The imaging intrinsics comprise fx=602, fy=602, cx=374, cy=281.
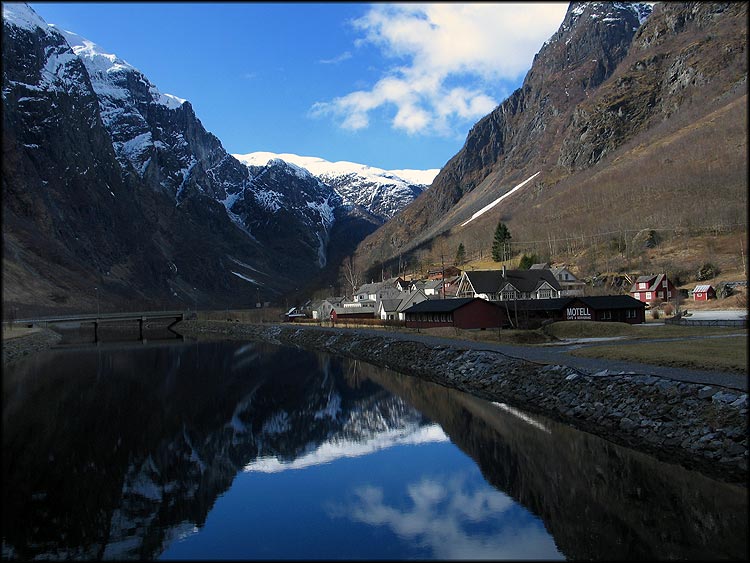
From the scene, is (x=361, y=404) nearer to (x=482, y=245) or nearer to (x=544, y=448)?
(x=544, y=448)

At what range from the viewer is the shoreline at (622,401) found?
66.2ft

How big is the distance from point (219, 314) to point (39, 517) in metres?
127

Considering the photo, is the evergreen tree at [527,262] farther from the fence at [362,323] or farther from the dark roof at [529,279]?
the fence at [362,323]

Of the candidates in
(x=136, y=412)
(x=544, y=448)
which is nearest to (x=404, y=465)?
(x=544, y=448)

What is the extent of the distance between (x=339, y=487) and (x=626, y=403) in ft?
43.0

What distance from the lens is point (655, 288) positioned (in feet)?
287

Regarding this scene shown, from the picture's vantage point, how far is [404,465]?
23.5 meters

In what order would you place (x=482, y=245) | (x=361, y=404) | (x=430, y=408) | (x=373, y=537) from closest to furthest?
(x=373, y=537), (x=430, y=408), (x=361, y=404), (x=482, y=245)

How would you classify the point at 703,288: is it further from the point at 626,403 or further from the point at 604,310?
the point at 626,403

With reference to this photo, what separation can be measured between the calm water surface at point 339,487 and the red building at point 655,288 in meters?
61.7

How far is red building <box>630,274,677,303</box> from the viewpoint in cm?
8681

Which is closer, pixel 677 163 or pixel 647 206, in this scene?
pixel 647 206

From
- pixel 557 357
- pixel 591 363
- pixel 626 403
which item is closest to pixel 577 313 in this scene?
pixel 557 357

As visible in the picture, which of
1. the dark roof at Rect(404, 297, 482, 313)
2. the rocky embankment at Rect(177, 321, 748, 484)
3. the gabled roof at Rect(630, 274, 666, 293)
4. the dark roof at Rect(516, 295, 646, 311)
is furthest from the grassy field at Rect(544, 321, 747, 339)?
the gabled roof at Rect(630, 274, 666, 293)
